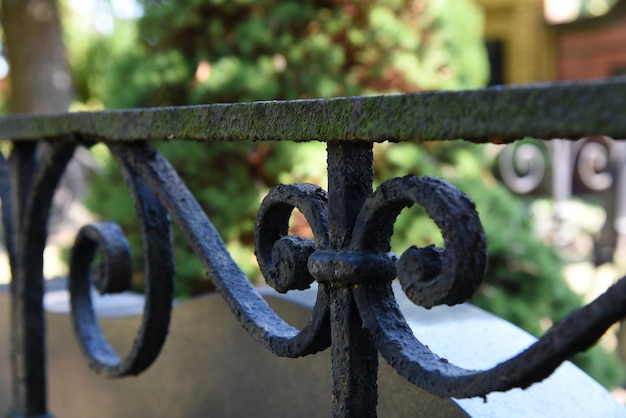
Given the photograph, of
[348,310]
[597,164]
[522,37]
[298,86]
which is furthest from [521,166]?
[522,37]

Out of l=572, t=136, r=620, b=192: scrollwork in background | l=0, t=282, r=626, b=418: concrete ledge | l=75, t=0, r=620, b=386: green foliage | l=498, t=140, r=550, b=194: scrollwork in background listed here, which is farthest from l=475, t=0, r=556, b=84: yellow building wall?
l=0, t=282, r=626, b=418: concrete ledge

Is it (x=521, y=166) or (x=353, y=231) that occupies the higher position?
(x=521, y=166)

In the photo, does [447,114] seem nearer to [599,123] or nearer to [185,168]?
[599,123]

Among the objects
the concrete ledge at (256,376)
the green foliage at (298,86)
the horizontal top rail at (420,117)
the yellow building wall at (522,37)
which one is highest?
the yellow building wall at (522,37)

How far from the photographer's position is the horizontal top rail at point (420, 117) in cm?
61

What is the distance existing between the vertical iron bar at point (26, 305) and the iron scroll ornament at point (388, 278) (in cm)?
62

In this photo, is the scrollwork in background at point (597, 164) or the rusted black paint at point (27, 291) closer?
the rusted black paint at point (27, 291)

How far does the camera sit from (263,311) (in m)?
1.09

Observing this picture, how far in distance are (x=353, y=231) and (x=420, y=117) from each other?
0.59 ft

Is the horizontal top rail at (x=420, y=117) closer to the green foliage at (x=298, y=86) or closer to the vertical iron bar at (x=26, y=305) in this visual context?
the vertical iron bar at (x=26, y=305)

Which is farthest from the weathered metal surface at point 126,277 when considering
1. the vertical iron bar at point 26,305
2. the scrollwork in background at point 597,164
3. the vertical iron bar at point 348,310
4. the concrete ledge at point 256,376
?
the scrollwork in background at point 597,164

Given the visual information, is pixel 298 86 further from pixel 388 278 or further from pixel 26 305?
pixel 388 278

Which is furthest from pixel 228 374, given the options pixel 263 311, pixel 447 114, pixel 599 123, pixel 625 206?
pixel 625 206

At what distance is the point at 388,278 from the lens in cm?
88
